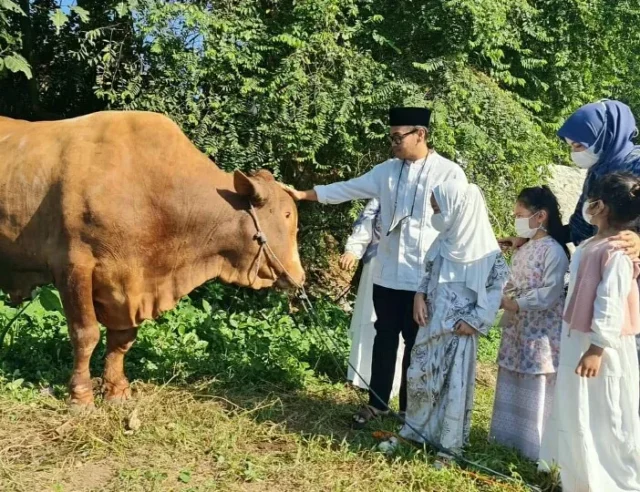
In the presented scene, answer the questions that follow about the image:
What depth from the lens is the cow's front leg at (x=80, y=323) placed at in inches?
162

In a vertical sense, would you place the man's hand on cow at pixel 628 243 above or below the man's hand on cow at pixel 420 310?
above

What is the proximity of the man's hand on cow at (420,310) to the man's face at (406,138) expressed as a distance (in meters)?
0.94

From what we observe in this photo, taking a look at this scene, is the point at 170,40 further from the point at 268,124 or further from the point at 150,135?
the point at 150,135

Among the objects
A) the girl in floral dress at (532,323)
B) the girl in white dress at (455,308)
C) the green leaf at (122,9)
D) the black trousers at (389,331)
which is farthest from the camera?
the green leaf at (122,9)

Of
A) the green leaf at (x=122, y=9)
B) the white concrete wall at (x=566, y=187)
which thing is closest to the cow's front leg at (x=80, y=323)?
the green leaf at (x=122, y=9)

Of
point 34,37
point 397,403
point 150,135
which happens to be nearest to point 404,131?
point 150,135

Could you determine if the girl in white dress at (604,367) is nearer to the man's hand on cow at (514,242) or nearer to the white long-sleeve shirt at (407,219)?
the man's hand on cow at (514,242)

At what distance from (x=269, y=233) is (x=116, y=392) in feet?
4.67

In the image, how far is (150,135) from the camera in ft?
14.3

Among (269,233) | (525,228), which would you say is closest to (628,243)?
(525,228)

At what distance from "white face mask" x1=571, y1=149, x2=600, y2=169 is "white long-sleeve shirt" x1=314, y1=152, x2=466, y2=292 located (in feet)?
2.21

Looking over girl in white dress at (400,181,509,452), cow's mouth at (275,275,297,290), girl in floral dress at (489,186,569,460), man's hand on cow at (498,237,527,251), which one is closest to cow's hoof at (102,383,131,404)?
cow's mouth at (275,275,297,290)

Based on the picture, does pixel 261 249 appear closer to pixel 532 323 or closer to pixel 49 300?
pixel 532 323

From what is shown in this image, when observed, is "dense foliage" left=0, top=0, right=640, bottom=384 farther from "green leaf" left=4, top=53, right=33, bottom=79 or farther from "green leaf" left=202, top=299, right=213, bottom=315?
"green leaf" left=4, top=53, right=33, bottom=79
